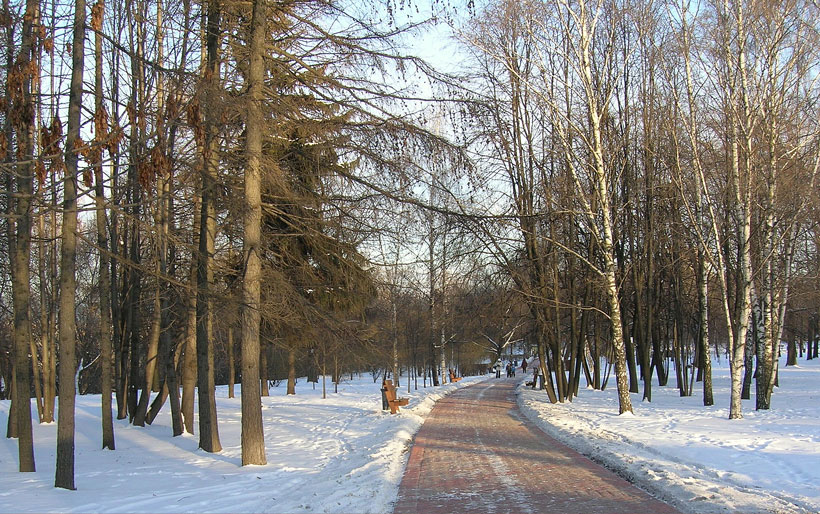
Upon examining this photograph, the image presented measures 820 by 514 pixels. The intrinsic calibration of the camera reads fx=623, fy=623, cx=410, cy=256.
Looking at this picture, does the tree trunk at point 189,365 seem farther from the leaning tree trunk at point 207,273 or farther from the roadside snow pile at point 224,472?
the leaning tree trunk at point 207,273

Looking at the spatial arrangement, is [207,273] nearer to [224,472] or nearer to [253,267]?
[253,267]

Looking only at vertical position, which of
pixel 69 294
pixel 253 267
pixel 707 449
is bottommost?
pixel 707 449

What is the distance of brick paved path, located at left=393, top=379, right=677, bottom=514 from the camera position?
Result: 676 cm

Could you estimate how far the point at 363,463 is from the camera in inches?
386

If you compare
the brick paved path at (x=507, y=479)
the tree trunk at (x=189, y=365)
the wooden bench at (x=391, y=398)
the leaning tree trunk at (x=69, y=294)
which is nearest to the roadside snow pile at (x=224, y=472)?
the brick paved path at (x=507, y=479)

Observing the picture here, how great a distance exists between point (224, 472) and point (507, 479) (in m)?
4.43

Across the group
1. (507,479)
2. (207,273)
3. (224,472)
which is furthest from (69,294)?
(507,479)

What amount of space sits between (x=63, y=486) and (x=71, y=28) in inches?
261

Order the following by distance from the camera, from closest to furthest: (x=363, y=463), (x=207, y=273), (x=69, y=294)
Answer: (x=69, y=294)
(x=363, y=463)
(x=207, y=273)

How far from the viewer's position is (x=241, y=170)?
1123 cm

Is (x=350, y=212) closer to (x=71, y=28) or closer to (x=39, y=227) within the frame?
(x=71, y=28)

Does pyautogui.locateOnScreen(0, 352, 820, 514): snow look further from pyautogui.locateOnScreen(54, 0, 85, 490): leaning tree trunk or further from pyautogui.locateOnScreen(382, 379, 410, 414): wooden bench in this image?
pyautogui.locateOnScreen(382, 379, 410, 414): wooden bench

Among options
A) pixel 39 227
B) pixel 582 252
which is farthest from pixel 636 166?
pixel 39 227

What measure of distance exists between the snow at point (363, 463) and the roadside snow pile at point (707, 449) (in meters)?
0.02
